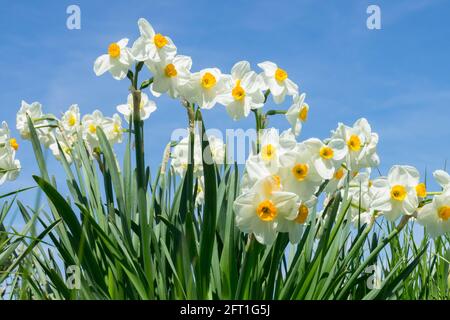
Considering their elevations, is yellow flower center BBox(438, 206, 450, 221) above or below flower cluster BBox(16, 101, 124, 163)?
below

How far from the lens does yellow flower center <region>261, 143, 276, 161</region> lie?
7.52 feet

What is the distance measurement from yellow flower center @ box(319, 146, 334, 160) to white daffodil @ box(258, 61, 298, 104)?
0.68 metres

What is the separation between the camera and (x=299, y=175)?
7.27 feet

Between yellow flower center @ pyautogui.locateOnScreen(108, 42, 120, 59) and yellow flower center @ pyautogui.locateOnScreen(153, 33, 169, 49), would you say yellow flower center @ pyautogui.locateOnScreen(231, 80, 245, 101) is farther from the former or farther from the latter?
yellow flower center @ pyautogui.locateOnScreen(108, 42, 120, 59)

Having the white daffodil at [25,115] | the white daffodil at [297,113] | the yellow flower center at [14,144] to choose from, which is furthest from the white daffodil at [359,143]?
the yellow flower center at [14,144]

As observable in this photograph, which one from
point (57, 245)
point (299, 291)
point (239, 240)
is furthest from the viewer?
point (57, 245)

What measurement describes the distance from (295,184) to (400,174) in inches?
26.4

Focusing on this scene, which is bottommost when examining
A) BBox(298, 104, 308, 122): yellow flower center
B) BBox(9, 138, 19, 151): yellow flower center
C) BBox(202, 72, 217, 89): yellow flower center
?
BBox(9, 138, 19, 151): yellow flower center

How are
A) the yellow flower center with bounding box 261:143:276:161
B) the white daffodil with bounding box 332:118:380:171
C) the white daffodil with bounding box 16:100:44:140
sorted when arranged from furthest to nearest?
the white daffodil with bounding box 16:100:44:140
the white daffodil with bounding box 332:118:380:171
the yellow flower center with bounding box 261:143:276:161

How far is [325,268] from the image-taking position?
272 centimetres

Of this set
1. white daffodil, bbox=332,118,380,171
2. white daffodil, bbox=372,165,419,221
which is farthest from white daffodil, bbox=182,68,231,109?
white daffodil, bbox=372,165,419,221

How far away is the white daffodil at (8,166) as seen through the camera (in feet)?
11.1
